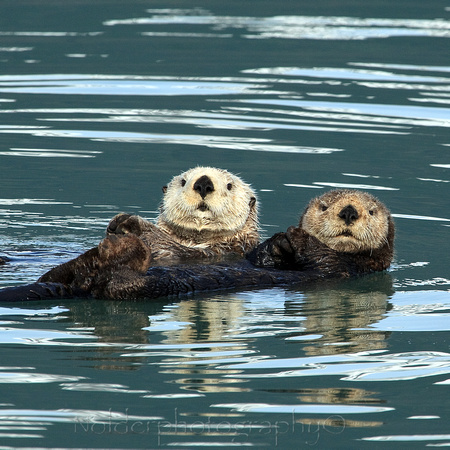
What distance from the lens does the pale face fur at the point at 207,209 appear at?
7.24m

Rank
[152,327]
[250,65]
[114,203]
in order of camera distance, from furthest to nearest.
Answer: [250,65] < [114,203] < [152,327]

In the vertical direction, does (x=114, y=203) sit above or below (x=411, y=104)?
below

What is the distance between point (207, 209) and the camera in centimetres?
734

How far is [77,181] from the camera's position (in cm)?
985

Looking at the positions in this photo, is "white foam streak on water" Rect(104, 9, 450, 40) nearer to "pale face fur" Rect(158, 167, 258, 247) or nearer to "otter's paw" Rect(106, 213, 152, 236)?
"pale face fur" Rect(158, 167, 258, 247)

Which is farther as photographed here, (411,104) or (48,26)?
(48,26)

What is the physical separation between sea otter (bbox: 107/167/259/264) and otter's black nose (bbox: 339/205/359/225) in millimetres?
1094

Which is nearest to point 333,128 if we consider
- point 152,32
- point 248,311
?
point 152,32

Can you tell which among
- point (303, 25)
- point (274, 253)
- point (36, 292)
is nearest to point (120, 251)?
point (36, 292)

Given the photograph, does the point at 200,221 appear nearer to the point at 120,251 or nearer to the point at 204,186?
the point at 204,186

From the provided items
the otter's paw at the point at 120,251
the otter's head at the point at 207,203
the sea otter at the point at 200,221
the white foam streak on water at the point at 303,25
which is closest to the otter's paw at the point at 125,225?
the sea otter at the point at 200,221

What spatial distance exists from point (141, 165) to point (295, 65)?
14.9 ft

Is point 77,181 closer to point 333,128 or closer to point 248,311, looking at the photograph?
point 333,128

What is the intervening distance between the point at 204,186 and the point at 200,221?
0.41m
